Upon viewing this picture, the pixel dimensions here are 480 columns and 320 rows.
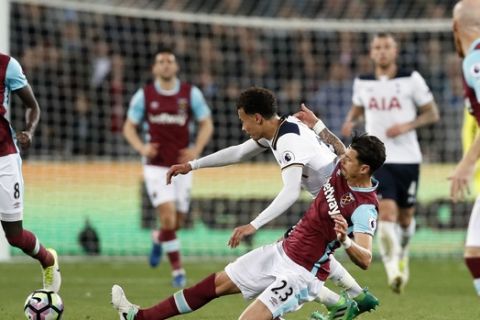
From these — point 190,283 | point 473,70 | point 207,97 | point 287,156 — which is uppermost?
point 473,70

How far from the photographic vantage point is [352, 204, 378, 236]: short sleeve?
6.98 m

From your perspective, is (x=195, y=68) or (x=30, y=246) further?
(x=195, y=68)

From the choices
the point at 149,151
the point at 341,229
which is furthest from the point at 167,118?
the point at 341,229

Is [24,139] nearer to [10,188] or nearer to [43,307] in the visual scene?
[10,188]

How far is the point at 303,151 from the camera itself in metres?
7.55

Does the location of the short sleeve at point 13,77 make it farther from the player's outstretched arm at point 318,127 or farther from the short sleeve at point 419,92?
the short sleeve at point 419,92

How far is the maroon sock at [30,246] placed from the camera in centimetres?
891

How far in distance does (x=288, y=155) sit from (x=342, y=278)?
1.02m

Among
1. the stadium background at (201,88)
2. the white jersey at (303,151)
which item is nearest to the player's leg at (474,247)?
the white jersey at (303,151)

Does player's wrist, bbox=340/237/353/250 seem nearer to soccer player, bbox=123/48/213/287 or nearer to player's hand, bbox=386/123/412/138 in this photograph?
player's hand, bbox=386/123/412/138

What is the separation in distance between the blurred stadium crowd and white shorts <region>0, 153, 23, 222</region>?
25.1 ft

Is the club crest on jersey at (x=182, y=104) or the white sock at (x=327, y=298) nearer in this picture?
the white sock at (x=327, y=298)

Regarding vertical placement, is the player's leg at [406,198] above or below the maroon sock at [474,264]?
below

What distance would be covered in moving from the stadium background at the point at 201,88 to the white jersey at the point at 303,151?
8.26 metres
